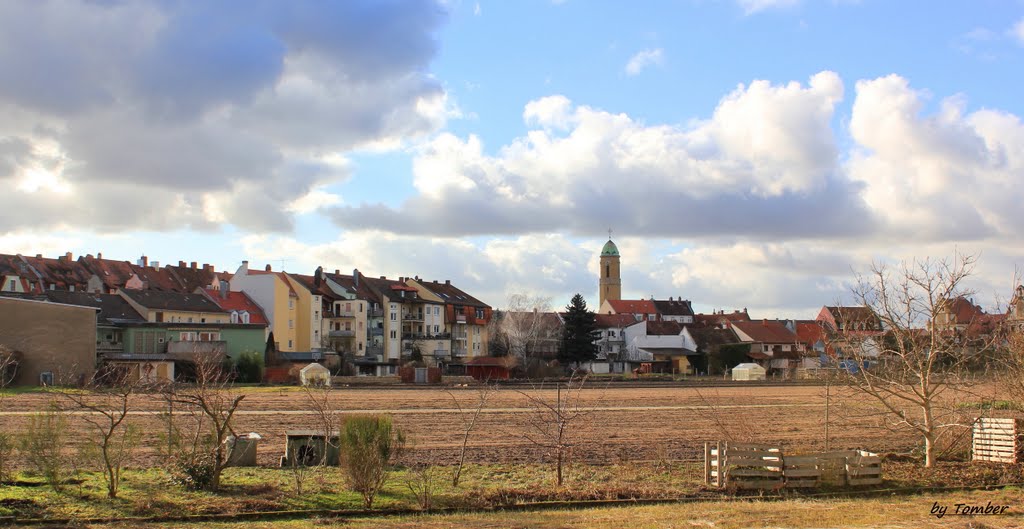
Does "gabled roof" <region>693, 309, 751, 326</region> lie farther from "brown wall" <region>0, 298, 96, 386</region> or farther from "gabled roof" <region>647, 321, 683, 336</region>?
"brown wall" <region>0, 298, 96, 386</region>

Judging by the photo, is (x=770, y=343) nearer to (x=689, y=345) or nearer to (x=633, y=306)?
(x=689, y=345)

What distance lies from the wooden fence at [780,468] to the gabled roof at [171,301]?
66.5 metres

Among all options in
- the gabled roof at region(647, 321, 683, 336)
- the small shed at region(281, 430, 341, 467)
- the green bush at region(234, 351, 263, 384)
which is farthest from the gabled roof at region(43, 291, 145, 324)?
the gabled roof at region(647, 321, 683, 336)

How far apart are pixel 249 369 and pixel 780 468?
53707mm

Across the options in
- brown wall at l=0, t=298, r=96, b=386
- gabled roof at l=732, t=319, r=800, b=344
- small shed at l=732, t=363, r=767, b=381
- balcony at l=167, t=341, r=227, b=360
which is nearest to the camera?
brown wall at l=0, t=298, r=96, b=386

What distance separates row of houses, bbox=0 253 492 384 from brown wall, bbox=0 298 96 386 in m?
0.13

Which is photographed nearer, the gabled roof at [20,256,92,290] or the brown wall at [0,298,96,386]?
the brown wall at [0,298,96,386]

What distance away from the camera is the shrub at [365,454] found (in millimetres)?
17297

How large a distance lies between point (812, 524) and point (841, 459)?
15.5 ft

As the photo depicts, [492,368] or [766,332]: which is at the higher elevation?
[766,332]

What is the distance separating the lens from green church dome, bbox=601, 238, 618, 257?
18825 centimetres

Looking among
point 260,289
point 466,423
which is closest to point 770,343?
point 260,289

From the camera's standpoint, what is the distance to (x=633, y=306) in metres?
153

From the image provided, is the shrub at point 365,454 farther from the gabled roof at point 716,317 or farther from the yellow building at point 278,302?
the gabled roof at point 716,317
